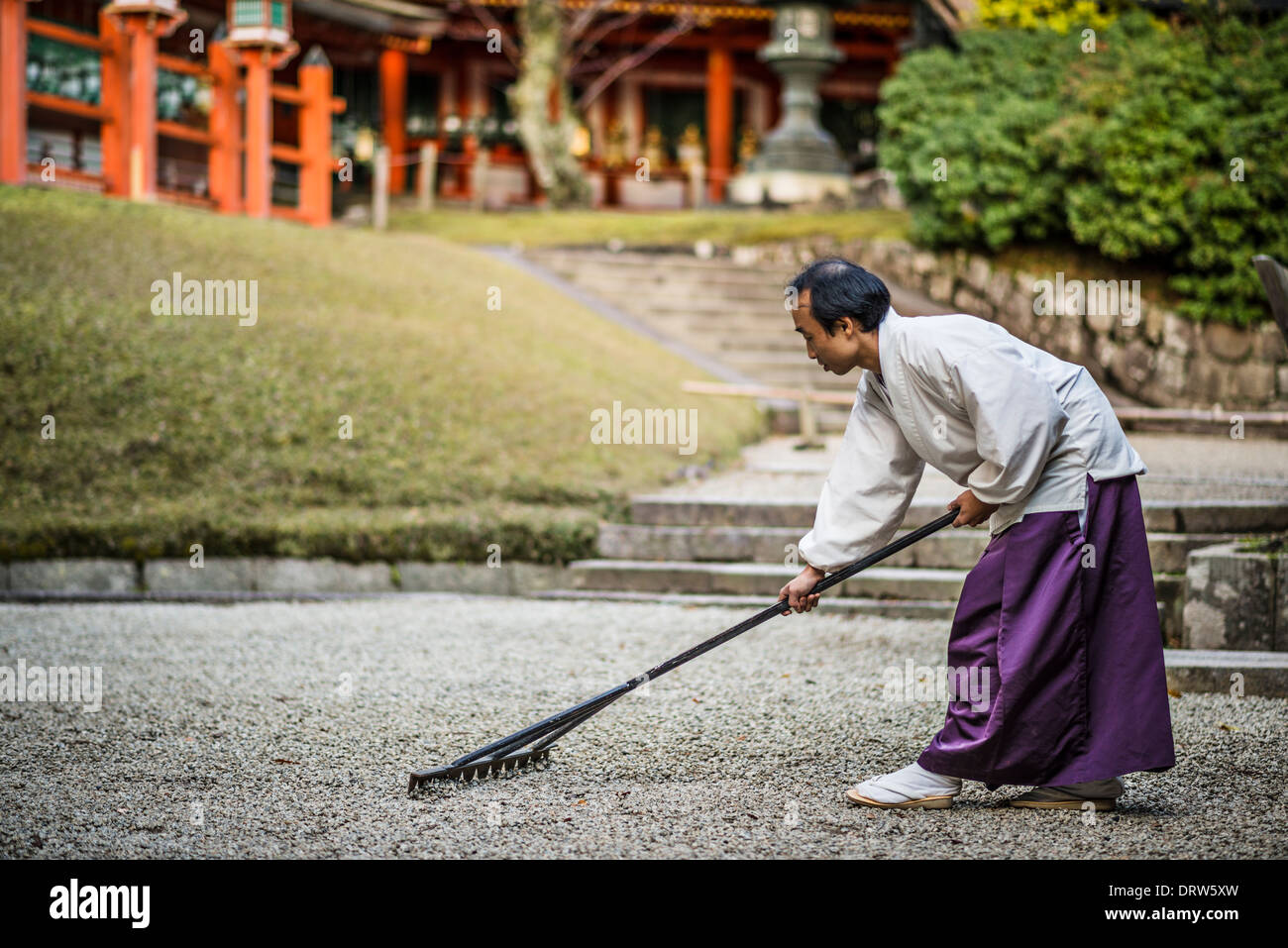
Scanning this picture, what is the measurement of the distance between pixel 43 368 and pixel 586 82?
15075mm

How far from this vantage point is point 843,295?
3.04 metres

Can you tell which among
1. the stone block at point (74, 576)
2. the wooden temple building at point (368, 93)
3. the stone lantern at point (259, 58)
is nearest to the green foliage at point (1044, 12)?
the wooden temple building at point (368, 93)

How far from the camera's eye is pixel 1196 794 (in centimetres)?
328

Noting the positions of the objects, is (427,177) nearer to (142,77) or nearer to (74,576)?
(142,77)

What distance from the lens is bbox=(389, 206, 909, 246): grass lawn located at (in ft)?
43.1

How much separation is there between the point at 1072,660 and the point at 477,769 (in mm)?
1596

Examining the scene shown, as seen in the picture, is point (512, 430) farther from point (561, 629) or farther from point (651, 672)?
point (651, 672)

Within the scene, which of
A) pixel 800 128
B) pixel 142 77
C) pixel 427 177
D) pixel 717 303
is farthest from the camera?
pixel 427 177

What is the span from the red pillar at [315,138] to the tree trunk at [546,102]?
5.04m

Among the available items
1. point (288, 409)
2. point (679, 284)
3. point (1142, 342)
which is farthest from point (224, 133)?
point (1142, 342)

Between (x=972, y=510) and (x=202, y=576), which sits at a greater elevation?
(x=972, y=510)

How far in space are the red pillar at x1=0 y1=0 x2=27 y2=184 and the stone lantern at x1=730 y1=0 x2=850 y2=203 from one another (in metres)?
9.20

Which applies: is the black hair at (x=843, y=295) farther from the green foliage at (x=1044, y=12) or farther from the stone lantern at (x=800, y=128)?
the stone lantern at (x=800, y=128)
